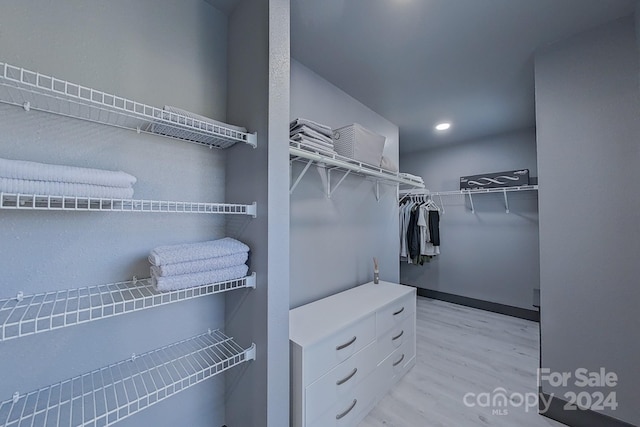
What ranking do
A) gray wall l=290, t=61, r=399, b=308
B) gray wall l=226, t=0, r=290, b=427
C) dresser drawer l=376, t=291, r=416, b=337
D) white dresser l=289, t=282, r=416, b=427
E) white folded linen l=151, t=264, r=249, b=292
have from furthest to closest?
gray wall l=290, t=61, r=399, b=308, dresser drawer l=376, t=291, r=416, b=337, white dresser l=289, t=282, r=416, b=427, gray wall l=226, t=0, r=290, b=427, white folded linen l=151, t=264, r=249, b=292

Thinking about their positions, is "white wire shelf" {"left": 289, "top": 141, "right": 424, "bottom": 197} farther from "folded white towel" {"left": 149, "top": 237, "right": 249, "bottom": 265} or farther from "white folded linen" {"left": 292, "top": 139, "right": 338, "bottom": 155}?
"folded white towel" {"left": 149, "top": 237, "right": 249, "bottom": 265}

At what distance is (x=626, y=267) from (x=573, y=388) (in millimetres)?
796

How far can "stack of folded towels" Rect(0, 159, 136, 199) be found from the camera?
64cm

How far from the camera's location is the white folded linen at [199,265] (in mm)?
868

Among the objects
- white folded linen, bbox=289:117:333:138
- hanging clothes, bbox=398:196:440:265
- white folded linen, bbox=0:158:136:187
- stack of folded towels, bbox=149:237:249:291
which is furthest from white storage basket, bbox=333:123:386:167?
hanging clothes, bbox=398:196:440:265

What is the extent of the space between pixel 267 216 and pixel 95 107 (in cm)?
70

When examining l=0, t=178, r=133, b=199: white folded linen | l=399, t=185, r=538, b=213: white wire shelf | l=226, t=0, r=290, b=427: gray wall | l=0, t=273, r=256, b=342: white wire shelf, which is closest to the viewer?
l=0, t=178, r=133, b=199: white folded linen

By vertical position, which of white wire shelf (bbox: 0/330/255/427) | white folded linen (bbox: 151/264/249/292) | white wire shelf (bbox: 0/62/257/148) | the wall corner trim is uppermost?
white wire shelf (bbox: 0/62/257/148)

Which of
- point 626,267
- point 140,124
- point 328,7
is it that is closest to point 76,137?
point 140,124

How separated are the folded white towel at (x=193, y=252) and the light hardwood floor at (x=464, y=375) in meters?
1.35

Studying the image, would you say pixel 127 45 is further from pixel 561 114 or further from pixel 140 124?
pixel 561 114

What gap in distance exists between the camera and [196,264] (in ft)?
3.04

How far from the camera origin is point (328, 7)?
132 cm

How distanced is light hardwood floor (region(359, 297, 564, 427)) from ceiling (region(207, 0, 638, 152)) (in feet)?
7.82
